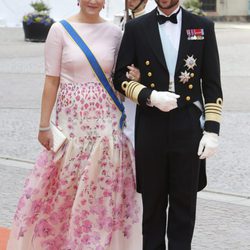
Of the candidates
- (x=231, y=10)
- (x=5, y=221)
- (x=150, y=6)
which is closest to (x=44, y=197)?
Result: (x=5, y=221)

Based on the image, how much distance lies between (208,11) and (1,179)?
104ft

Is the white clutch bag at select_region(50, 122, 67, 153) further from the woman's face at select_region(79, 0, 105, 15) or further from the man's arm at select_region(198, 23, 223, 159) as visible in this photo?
the man's arm at select_region(198, 23, 223, 159)

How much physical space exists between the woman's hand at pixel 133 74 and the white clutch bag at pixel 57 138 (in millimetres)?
549

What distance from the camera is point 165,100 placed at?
3762 millimetres

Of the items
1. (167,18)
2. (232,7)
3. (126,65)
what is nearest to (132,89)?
(126,65)

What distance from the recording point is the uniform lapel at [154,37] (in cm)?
392

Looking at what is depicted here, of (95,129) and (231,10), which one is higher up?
(95,129)

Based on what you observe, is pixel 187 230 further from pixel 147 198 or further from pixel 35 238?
pixel 35 238

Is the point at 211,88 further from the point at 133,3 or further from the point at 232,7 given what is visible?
the point at 232,7

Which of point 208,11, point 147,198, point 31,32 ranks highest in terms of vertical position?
point 147,198

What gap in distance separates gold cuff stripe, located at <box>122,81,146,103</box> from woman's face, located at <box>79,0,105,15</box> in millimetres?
462

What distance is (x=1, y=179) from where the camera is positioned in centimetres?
702

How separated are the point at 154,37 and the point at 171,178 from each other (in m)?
0.73

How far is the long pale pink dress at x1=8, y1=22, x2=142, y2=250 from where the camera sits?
13.8ft
